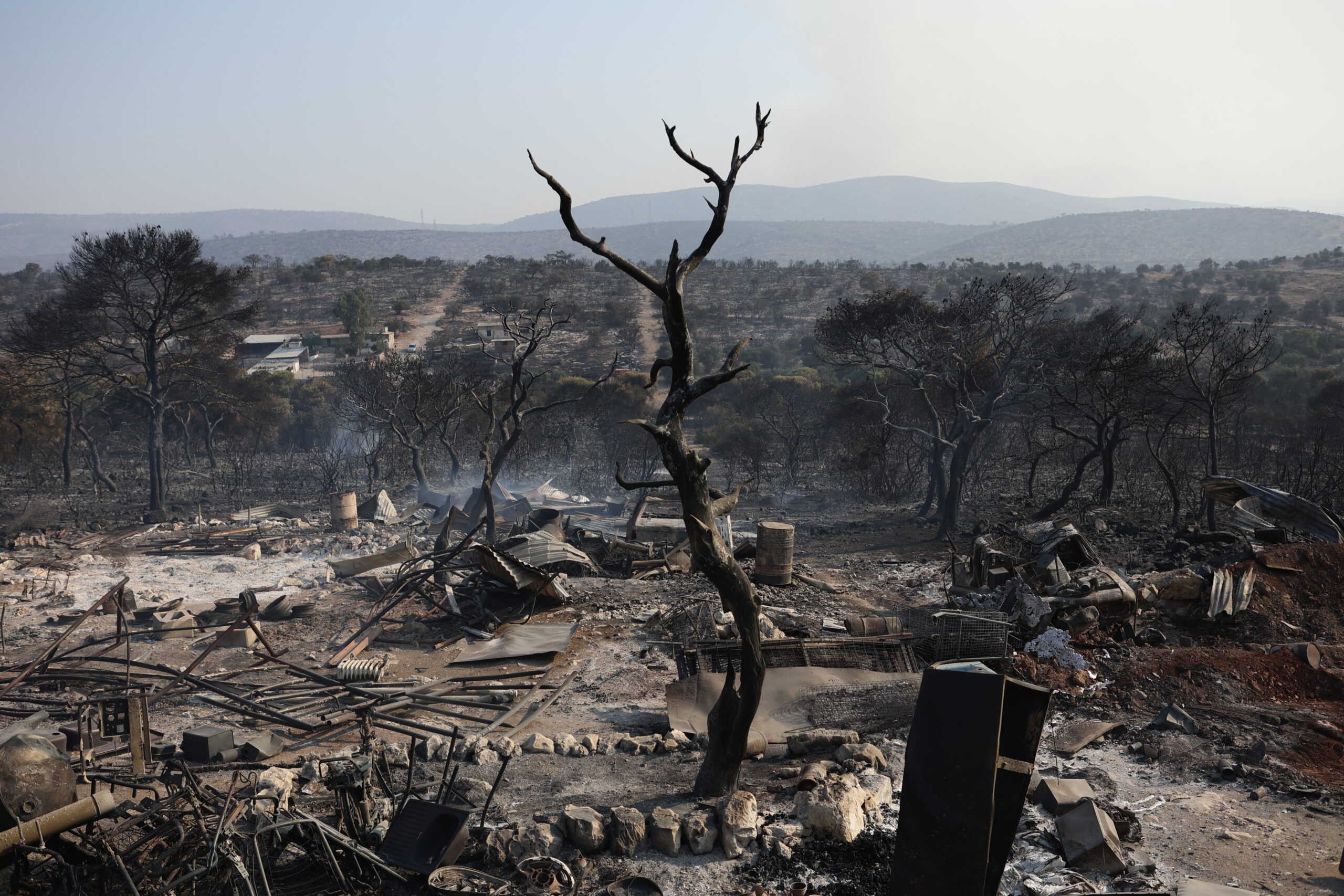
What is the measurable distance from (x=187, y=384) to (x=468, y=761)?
24.6 meters

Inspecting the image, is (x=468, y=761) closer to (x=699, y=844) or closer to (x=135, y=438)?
(x=699, y=844)

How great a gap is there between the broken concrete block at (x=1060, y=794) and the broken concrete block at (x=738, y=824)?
204 cm

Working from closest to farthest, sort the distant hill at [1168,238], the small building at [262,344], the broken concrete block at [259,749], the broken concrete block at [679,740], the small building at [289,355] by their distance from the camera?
1. the broken concrete block at [259,749]
2. the broken concrete block at [679,740]
3. the small building at [289,355]
4. the small building at [262,344]
5. the distant hill at [1168,238]

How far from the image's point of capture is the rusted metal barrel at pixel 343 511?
57.2ft

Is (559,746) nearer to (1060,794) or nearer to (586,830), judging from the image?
(586,830)

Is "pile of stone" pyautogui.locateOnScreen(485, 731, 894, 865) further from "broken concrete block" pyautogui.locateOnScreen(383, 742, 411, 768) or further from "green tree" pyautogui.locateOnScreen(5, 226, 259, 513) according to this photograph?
"green tree" pyautogui.locateOnScreen(5, 226, 259, 513)

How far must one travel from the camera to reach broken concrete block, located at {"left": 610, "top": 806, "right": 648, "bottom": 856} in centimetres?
539

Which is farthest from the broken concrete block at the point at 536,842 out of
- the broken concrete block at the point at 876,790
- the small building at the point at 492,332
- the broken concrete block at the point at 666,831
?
the small building at the point at 492,332

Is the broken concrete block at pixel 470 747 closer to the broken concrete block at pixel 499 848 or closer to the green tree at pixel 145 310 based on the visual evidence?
the broken concrete block at pixel 499 848

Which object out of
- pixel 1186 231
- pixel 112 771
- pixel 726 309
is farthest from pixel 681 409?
pixel 1186 231

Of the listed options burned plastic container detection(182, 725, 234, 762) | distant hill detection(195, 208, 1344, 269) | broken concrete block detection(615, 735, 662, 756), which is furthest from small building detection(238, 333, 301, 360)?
distant hill detection(195, 208, 1344, 269)

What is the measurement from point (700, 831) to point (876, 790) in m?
1.42

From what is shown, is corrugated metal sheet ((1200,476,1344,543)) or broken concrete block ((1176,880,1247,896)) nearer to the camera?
broken concrete block ((1176,880,1247,896))

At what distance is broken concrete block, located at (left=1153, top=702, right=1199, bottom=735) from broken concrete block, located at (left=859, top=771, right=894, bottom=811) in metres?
2.86
